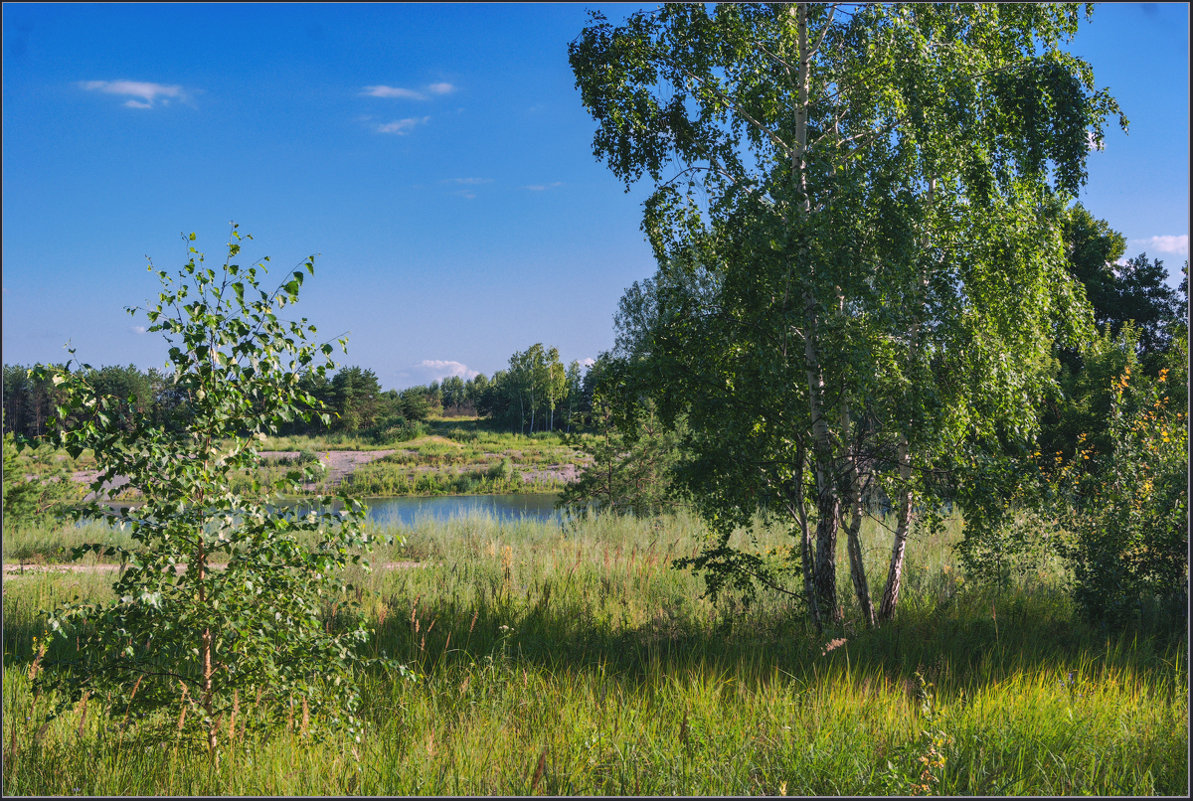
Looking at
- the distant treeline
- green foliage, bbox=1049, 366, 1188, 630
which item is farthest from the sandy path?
the distant treeline

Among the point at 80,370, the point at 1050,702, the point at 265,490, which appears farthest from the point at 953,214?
the point at 80,370

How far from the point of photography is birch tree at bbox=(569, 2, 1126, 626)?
572 cm

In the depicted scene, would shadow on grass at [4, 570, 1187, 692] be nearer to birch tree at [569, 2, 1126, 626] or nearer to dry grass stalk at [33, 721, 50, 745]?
birch tree at [569, 2, 1126, 626]

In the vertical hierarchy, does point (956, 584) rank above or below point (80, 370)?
below

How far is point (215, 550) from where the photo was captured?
3578 mm

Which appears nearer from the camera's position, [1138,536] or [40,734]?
[40,734]

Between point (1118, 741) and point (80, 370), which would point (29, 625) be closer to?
point (80, 370)

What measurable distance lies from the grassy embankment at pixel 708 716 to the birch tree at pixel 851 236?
1.01m

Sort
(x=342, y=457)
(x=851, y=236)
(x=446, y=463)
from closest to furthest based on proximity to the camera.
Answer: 1. (x=851, y=236)
2. (x=446, y=463)
3. (x=342, y=457)

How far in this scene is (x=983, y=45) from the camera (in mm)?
6449

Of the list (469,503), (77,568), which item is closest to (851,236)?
(77,568)

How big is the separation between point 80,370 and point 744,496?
466 cm

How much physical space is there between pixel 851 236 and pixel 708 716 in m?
3.58

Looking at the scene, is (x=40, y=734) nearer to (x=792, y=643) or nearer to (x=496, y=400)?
(x=792, y=643)
